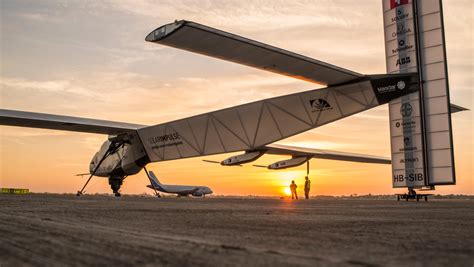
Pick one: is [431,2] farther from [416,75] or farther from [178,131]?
[178,131]

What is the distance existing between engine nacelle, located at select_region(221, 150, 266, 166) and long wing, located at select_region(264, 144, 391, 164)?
5465 mm

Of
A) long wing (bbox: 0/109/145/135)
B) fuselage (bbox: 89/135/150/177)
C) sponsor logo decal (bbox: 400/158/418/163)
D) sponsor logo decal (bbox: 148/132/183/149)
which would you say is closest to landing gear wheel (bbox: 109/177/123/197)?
fuselage (bbox: 89/135/150/177)

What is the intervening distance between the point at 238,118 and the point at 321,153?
16.8 metres

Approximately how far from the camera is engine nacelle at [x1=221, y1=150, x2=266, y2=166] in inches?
1037

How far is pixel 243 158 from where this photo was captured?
1058 inches

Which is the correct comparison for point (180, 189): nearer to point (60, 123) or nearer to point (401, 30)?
point (60, 123)

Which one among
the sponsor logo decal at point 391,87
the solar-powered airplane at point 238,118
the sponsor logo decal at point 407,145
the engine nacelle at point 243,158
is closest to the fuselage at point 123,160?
the solar-powered airplane at point 238,118

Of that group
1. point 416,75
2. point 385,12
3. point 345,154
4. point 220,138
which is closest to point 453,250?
point 416,75

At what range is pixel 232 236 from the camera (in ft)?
14.9

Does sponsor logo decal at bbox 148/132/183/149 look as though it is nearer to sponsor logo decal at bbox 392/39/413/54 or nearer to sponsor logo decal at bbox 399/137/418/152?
sponsor logo decal at bbox 399/137/418/152

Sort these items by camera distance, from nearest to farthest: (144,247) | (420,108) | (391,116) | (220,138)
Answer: (144,247) → (420,108) → (391,116) → (220,138)

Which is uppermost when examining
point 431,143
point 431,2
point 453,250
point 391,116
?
point 431,2

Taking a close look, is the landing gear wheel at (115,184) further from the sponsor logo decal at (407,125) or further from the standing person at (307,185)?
the sponsor logo decal at (407,125)

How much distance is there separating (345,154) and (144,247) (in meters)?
39.7
